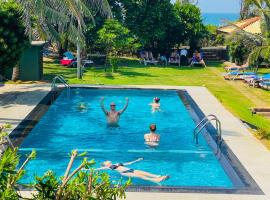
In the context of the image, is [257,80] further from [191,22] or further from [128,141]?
[128,141]

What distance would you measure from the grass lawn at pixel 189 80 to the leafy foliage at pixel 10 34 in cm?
664

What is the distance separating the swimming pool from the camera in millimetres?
12781

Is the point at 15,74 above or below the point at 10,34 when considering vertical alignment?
below

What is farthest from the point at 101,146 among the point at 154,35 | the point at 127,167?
the point at 154,35

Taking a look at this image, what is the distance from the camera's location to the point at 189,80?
28.1 m

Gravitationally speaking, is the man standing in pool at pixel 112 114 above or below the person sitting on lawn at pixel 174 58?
below

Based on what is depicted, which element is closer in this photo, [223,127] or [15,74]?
[223,127]

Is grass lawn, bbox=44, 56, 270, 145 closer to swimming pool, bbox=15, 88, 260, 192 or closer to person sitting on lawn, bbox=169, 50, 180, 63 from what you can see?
person sitting on lawn, bbox=169, 50, 180, 63

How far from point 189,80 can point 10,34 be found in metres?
12.2

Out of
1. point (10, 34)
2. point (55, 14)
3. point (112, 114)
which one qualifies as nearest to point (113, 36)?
Answer: point (55, 14)

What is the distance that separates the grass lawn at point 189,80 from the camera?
21.1m

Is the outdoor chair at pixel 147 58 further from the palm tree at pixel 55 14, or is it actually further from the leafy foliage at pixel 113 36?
Answer: the palm tree at pixel 55 14

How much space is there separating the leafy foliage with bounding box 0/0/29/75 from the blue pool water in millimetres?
2549

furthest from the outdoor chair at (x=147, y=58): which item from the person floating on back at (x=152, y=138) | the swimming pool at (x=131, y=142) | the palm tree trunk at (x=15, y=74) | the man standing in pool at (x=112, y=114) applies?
the person floating on back at (x=152, y=138)
